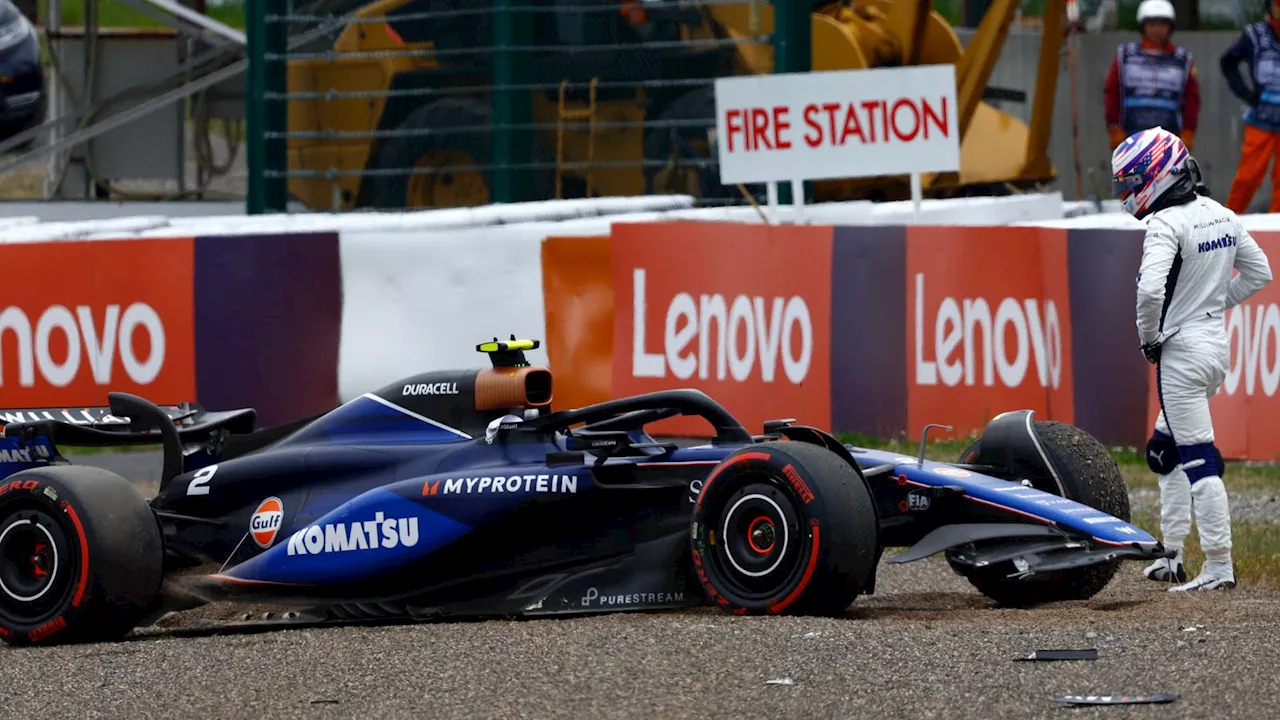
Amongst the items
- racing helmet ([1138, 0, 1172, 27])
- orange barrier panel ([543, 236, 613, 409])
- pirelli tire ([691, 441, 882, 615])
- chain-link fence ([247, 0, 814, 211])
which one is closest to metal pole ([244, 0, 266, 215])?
chain-link fence ([247, 0, 814, 211])

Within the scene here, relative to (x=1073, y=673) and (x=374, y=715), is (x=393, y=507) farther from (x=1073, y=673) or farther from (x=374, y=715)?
(x=1073, y=673)

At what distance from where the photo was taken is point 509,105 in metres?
16.3

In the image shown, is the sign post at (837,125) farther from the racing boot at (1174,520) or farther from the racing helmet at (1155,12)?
the racing boot at (1174,520)

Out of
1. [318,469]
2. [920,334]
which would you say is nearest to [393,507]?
[318,469]

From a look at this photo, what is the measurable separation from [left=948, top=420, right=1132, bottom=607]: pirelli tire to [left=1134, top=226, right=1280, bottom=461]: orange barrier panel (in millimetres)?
3600

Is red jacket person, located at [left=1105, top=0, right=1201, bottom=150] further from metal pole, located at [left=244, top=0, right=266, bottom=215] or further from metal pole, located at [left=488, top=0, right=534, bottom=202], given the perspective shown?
metal pole, located at [left=244, top=0, right=266, bottom=215]

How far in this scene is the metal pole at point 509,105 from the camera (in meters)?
16.2

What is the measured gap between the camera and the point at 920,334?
1203cm

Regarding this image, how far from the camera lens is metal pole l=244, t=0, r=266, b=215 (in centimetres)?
1723

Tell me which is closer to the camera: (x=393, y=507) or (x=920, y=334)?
(x=393, y=507)

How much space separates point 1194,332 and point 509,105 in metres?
8.91

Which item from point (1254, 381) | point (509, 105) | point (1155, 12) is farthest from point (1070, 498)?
point (1155, 12)

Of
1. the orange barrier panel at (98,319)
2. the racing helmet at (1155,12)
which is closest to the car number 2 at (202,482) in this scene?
the orange barrier panel at (98,319)

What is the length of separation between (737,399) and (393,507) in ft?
17.4
